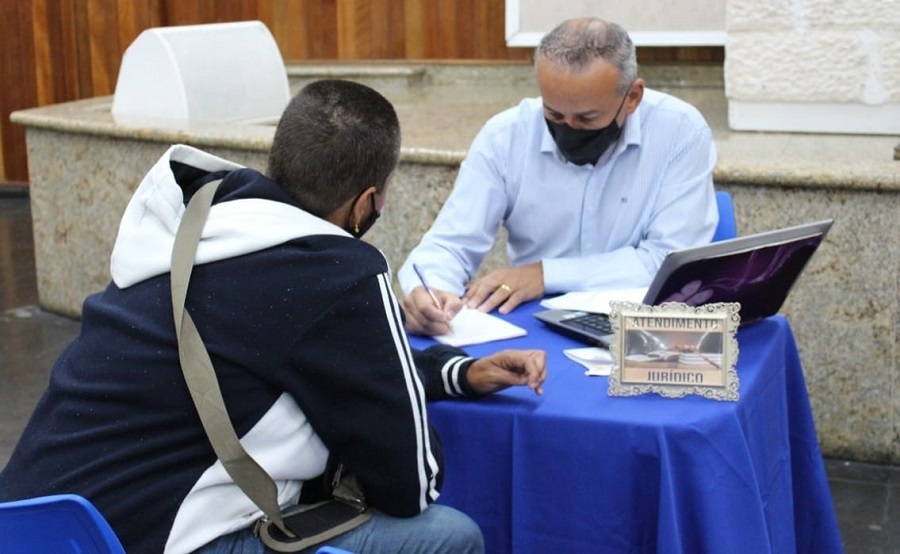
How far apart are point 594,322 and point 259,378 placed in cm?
79

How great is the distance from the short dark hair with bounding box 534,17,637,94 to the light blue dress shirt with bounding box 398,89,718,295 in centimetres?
20

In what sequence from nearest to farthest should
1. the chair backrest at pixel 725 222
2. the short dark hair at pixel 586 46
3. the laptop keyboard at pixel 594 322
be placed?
the laptop keyboard at pixel 594 322 < the short dark hair at pixel 586 46 < the chair backrest at pixel 725 222

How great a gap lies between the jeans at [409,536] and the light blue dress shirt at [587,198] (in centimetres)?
92

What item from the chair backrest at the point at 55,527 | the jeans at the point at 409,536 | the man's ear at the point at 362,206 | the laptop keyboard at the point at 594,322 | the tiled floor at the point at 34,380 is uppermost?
the man's ear at the point at 362,206

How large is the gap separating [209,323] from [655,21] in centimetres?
497

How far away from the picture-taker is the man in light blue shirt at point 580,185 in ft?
8.95

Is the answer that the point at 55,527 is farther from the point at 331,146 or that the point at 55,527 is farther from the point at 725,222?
the point at 725,222

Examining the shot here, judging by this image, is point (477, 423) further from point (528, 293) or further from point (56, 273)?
point (56, 273)

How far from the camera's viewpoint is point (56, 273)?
5559 mm

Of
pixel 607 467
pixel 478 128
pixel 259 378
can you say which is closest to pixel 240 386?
pixel 259 378

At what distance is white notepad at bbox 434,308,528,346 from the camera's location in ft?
7.80

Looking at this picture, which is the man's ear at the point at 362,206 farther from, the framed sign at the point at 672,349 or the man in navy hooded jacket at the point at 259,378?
the framed sign at the point at 672,349

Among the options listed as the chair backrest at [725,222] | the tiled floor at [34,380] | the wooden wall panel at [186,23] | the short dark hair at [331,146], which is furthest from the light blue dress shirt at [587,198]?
the wooden wall panel at [186,23]

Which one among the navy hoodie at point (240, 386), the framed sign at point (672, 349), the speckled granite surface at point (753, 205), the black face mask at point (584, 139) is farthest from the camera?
the speckled granite surface at point (753, 205)
